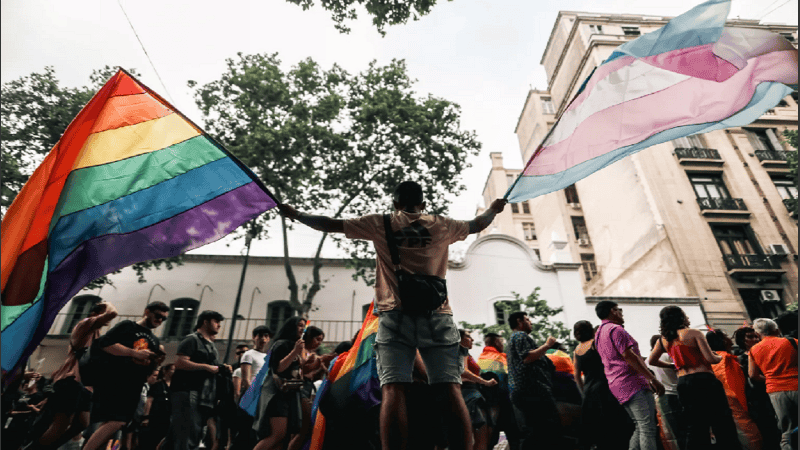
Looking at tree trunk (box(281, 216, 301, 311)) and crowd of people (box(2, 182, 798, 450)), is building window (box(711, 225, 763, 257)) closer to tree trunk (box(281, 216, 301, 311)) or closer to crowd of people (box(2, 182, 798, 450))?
crowd of people (box(2, 182, 798, 450))

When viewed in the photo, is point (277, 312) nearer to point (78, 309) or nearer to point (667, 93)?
point (78, 309)

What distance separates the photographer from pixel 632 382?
426 cm

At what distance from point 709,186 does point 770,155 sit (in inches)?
181

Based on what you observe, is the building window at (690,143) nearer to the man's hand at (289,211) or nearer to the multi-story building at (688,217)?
the multi-story building at (688,217)

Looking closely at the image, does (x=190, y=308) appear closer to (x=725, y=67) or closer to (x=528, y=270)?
(x=528, y=270)

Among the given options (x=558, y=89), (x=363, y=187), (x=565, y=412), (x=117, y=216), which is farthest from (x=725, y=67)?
(x=558, y=89)

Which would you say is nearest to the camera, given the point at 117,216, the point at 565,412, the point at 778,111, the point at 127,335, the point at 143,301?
the point at 117,216

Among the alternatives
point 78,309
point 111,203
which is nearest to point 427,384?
point 111,203

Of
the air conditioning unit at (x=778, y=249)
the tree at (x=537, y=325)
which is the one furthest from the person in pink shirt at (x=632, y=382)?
the air conditioning unit at (x=778, y=249)

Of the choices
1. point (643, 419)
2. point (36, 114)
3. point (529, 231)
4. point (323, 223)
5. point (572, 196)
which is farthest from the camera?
point (529, 231)

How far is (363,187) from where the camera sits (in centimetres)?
1827

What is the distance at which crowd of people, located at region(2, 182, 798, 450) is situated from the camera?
2.74m

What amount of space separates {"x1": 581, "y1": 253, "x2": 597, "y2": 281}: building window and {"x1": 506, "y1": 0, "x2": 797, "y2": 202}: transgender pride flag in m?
25.1

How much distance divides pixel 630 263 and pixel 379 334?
23.5 metres
